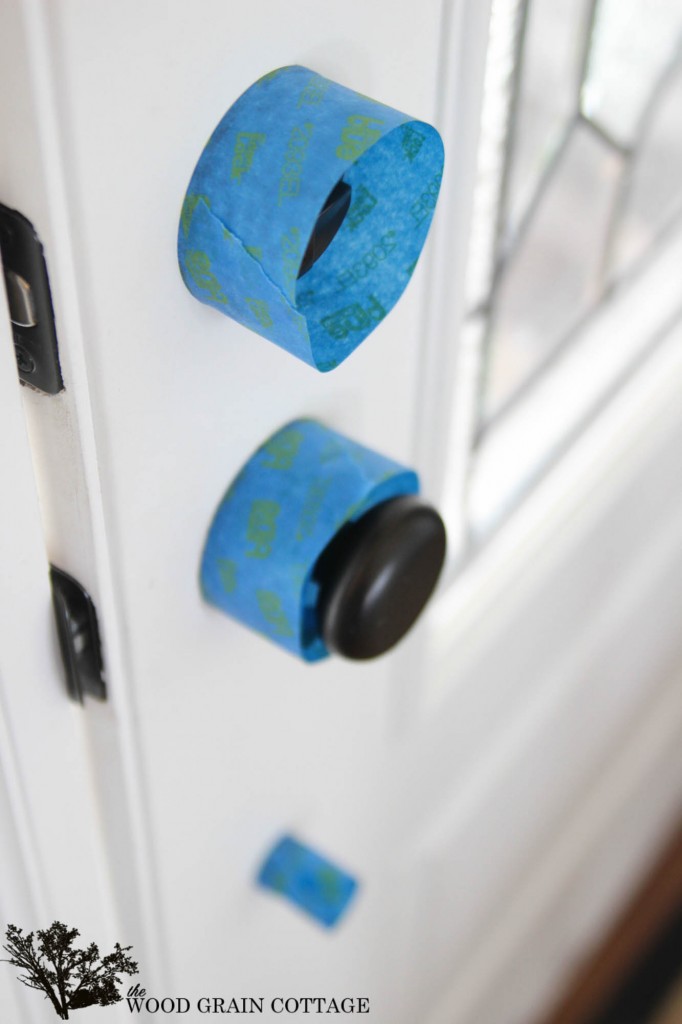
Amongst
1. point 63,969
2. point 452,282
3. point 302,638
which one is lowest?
point 63,969

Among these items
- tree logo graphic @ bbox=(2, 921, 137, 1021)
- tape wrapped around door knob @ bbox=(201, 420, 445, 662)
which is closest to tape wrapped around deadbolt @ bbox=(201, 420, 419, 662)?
tape wrapped around door knob @ bbox=(201, 420, 445, 662)

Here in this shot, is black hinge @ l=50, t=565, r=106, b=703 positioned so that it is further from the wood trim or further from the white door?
the wood trim

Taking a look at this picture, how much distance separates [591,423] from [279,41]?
1.44ft

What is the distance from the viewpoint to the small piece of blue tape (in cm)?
50

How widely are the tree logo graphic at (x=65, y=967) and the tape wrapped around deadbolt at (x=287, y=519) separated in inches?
5.3

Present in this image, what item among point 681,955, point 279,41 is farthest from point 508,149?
point 681,955

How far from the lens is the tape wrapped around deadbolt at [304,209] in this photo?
273 mm

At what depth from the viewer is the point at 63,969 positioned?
1.34 ft

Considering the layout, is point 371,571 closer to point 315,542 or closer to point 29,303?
point 315,542

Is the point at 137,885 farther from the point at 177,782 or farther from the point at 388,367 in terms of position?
the point at 388,367

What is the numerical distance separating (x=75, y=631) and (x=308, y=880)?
212 millimetres

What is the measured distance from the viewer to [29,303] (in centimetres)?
28

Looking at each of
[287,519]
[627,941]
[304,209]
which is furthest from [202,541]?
[627,941]

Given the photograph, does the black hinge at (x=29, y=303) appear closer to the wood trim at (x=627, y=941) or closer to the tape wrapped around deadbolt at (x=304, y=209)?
the tape wrapped around deadbolt at (x=304, y=209)
